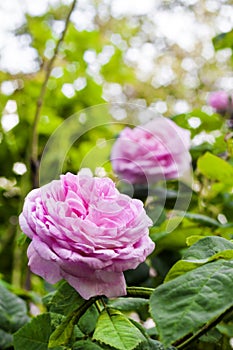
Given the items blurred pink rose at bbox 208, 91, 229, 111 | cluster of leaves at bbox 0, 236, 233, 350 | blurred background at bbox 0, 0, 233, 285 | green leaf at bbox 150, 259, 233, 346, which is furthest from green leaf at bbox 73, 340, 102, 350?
blurred pink rose at bbox 208, 91, 229, 111

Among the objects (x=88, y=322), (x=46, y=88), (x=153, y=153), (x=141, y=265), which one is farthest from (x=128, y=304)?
(x=46, y=88)

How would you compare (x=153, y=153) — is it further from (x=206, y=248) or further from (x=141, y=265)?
(x=206, y=248)

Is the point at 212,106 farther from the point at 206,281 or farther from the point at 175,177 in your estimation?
the point at 206,281

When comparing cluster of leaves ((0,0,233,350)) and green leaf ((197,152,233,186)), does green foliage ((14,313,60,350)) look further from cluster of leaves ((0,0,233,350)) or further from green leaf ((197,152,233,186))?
green leaf ((197,152,233,186))

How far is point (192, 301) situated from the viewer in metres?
0.31

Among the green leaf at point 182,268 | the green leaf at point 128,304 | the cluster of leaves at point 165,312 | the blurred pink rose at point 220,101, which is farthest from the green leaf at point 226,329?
the blurred pink rose at point 220,101

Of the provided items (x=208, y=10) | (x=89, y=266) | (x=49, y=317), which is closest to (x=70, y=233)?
(x=89, y=266)

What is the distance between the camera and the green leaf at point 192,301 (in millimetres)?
291

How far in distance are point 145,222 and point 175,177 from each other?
0.34 m

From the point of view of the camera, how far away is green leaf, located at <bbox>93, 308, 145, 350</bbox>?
36 cm

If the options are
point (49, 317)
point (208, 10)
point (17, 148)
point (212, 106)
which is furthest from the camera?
point (208, 10)

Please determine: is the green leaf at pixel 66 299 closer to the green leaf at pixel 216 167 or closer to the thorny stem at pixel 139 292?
the thorny stem at pixel 139 292

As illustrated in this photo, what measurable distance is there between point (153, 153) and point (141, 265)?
0.52 ft

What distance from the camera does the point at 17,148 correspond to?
1.15 metres
